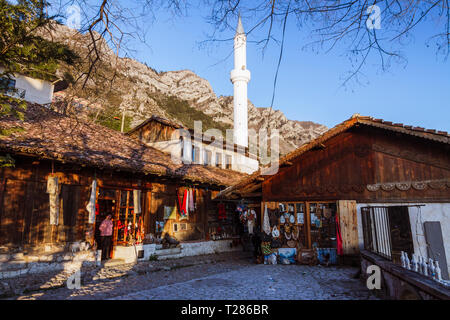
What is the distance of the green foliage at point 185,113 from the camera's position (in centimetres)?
5576

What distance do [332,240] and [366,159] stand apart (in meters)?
3.57

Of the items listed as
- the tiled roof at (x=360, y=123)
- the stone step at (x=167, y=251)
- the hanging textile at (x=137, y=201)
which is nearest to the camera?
the tiled roof at (x=360, y=123)

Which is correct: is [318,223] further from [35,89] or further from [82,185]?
[35,89]

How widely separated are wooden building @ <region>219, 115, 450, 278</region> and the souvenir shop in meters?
0.04

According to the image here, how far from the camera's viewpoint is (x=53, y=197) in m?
9.54

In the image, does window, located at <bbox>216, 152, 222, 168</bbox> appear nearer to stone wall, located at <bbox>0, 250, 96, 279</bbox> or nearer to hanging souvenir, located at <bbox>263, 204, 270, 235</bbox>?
hanging souvenir, located at <bbox>263, 204, 270, 235</bbox>

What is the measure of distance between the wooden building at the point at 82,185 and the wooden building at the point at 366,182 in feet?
13.0

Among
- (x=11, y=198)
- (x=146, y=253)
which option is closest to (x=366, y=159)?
(x=146, y=253)

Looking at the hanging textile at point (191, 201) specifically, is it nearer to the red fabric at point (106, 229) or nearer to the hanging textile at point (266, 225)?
the red fabric at point (106, 229)

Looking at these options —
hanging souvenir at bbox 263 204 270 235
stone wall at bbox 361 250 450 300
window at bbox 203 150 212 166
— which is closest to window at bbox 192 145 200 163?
window at bbox 203 150 212 166

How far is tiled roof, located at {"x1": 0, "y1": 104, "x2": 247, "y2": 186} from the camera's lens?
913 cm

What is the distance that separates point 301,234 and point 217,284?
200 inches

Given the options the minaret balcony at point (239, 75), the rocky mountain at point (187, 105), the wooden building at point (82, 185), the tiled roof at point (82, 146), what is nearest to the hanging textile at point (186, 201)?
the wooden building at point (82, 185)
